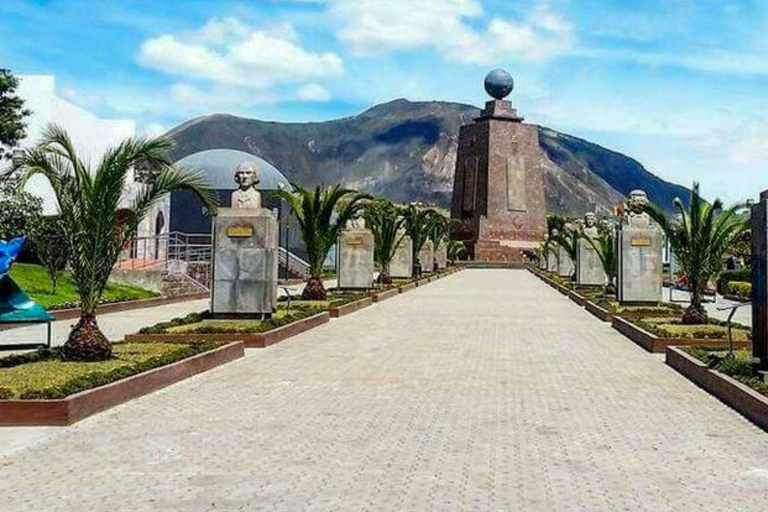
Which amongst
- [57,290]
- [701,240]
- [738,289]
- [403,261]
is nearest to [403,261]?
[403,261]

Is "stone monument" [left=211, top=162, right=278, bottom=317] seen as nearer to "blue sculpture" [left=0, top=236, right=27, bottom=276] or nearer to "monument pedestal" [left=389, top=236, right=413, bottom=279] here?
"blue sculpture" [left=0, top=236, right=27, bottom=276]

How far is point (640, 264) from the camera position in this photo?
69.1 feet

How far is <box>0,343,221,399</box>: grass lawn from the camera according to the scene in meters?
8.06

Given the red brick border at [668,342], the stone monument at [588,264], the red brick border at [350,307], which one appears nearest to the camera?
the red brick border at [668,342]

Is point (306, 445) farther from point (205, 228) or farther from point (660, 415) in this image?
point (205, 228)

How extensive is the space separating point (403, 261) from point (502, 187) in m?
37.1

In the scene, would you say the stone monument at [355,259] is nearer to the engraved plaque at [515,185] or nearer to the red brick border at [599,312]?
the red brick border at [599,312]

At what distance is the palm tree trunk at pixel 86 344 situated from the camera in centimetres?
1019

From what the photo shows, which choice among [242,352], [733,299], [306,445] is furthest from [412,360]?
[733,299]

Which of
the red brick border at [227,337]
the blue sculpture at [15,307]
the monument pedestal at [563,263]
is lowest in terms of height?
the red brick border at [227,337]

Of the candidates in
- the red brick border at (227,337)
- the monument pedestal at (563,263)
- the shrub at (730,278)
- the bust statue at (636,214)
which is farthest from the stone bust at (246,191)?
the monument pedestal at (563,263)

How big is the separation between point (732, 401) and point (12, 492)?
631cm

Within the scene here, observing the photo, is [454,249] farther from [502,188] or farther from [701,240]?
[701,240]

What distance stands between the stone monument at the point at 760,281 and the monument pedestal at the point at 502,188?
6367cm
